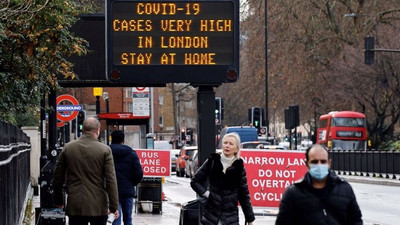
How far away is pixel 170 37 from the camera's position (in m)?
14.9

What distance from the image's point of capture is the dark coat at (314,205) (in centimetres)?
711

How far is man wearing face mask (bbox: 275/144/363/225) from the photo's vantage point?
711cm

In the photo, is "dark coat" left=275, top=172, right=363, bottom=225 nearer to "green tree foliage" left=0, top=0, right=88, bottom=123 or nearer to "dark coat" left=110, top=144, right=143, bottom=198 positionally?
"green tree foliage" left=0, top=0, right=88, bottom=123

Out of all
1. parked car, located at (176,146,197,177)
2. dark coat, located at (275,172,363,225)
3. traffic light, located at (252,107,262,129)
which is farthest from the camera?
traffic light, located at (252,107,262,129)

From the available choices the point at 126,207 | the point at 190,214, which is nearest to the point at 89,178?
the point at 190,214

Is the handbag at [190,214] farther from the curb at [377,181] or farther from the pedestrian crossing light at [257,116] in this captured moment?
the pedestrian crossing light at [257,116]

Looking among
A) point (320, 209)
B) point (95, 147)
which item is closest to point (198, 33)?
point (95, 147)

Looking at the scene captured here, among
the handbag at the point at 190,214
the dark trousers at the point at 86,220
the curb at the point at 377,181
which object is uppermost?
the dark trousers at the point at 86,220

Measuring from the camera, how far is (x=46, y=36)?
14.7 m

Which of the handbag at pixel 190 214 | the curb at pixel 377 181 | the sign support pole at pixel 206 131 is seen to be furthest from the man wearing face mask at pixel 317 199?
the curb at pixel 377 181

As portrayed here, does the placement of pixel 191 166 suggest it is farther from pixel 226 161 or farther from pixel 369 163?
pixel 226 161

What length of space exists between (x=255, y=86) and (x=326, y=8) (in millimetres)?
8410

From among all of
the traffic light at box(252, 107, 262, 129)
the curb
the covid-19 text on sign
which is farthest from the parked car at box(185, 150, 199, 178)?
→ the covid-19 text on sign

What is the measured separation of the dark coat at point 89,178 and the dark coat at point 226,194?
990 mm
